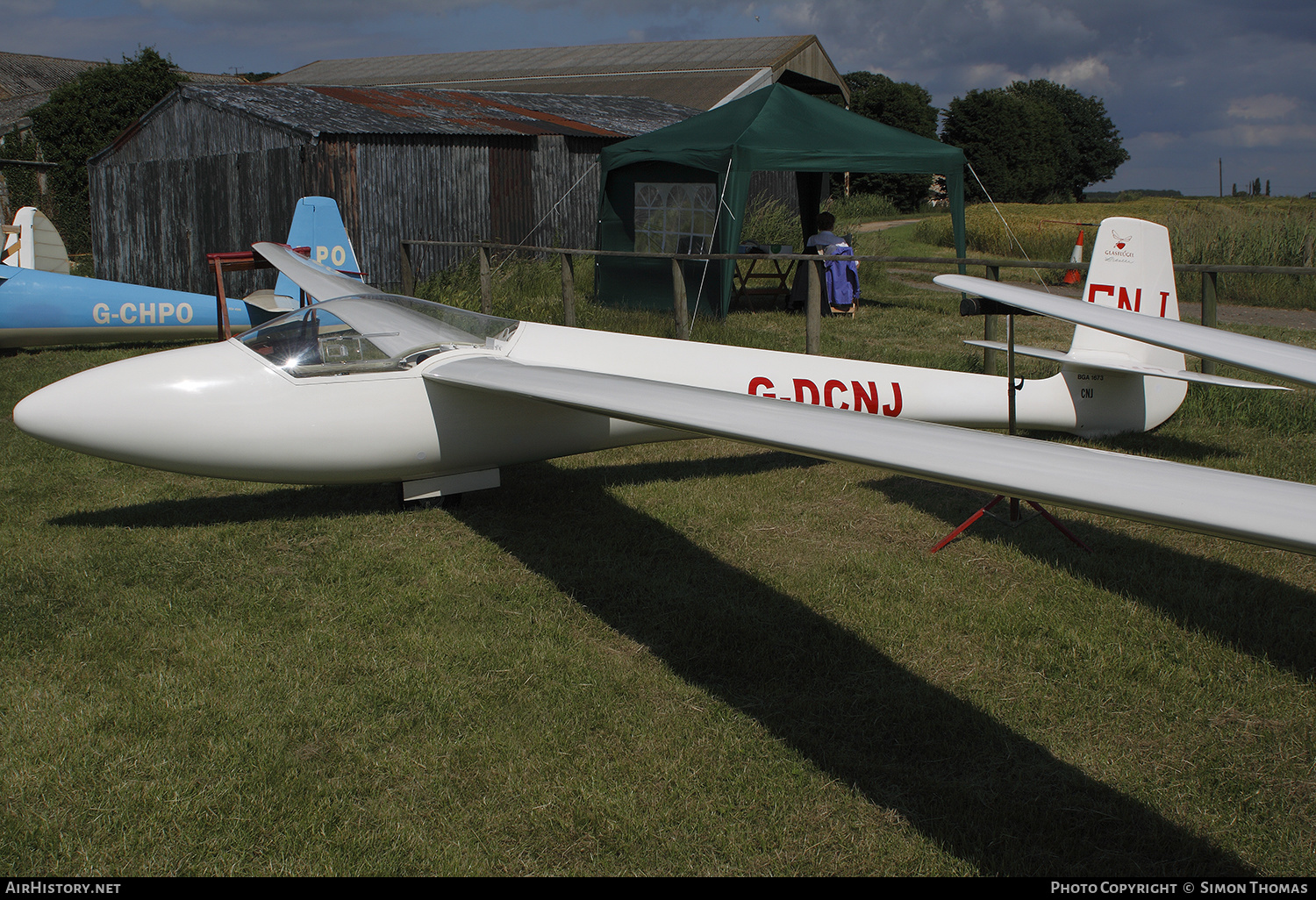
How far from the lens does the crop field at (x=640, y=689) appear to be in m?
2.82

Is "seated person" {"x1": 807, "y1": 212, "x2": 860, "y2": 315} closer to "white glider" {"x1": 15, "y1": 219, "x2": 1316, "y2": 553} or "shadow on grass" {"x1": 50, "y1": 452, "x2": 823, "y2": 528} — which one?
"shadow on grass" {"x1": 50, "y1": 452, "x2": 823, "y2": 528}

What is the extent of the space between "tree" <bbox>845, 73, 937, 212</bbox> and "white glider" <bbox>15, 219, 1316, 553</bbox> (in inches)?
1690

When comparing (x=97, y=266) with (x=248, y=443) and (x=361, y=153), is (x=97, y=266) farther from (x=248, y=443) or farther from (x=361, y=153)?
(x=248, y=443)

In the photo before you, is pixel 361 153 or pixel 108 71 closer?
pixel 361 153

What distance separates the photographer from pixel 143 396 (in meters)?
5.07

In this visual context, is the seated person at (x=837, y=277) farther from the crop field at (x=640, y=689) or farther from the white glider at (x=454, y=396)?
the crop field at (x=640, y=689)

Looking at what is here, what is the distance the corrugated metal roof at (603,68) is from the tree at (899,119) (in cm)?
1143

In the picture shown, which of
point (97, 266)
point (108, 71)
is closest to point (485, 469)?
point (97, 266)

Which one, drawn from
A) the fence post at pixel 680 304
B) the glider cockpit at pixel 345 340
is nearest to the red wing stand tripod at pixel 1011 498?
the glider cockpit at pixel 345 340

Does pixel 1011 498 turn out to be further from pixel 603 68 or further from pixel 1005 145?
pixel 1005 145

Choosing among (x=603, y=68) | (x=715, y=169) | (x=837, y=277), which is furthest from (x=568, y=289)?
(x=603, y=68)

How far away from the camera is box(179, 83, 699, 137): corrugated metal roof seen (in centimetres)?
1598

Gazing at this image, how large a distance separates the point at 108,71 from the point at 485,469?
35.6 metres

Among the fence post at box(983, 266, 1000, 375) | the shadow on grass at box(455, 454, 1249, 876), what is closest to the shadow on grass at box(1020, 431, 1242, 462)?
the fence post at box(983, 266, 1000, 375)
